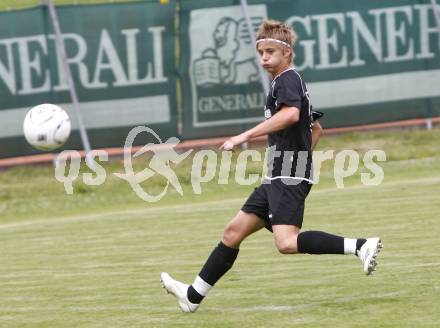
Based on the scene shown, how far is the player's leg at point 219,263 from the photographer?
8.16 m

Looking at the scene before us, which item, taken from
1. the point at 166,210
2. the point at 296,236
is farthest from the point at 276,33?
the point at 166,210

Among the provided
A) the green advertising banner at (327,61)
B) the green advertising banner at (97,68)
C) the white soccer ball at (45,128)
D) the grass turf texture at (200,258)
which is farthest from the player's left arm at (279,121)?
the green advertising banner at (327,61)

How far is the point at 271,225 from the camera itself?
816 cm

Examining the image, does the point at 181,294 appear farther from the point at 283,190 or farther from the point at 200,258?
the point at 200,258

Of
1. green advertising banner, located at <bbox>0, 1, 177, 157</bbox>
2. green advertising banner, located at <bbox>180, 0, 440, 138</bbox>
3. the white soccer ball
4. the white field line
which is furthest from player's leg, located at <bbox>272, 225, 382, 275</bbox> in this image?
green advertising banner, located at <bbox>180, 0, 440, 138</bbox>

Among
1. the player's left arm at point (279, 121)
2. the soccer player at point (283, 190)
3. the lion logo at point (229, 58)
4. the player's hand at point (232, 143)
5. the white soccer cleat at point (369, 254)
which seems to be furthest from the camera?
the lion logo at point (229, 58)

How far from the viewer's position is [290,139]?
8055 mm

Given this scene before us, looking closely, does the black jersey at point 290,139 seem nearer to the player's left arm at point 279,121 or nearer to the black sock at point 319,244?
the player's left arm at point 279,121

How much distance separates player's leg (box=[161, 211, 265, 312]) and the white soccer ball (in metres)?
4.54

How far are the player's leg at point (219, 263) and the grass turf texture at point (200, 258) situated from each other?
137 mm

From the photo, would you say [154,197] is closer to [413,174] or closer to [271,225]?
[413,174]

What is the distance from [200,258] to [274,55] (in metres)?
3.30

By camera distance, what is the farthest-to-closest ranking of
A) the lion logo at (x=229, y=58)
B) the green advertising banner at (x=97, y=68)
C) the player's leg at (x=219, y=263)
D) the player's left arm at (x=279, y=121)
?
the lion logo at (x=229, y=58) → the green advertising banner at (x=97, y=68) → the player's leg at (x=219, y=263) → the player's left arm at (x=279, y=121)

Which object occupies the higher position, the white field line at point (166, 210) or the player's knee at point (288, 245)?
the player's knee at point (288, 245)
